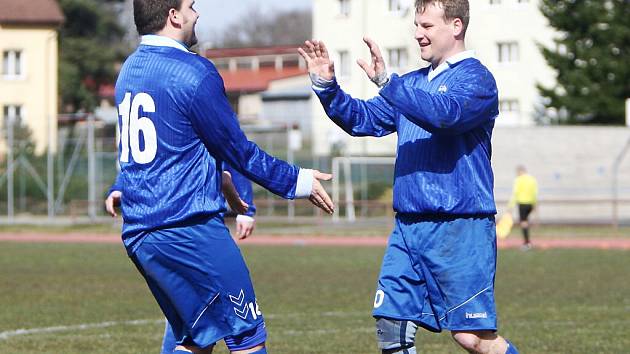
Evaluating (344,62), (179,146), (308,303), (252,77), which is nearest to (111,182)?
(344,62)

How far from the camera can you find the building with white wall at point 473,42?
195ft

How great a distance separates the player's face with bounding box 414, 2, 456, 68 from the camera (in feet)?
22.0

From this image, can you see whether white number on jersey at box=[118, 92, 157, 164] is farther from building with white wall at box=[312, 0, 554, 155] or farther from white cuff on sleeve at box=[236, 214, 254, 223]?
building with white wall at box=[312, 0, 554, 155]

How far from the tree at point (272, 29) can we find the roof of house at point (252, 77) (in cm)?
1155

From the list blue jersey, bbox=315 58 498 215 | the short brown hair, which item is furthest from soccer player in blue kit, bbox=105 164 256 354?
the short brown hair

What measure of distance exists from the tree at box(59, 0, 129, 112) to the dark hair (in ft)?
213

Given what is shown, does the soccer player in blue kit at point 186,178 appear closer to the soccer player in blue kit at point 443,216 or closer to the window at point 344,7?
the soccer player in blue kit at point 443,216

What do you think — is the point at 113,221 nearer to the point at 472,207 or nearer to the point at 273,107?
the point at 472,207

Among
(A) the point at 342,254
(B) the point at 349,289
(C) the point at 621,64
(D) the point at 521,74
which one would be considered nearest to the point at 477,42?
(D) the point at 521,74

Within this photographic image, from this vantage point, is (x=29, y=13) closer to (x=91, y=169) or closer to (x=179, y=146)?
(x=91, y=169)

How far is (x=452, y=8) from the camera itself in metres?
6.70

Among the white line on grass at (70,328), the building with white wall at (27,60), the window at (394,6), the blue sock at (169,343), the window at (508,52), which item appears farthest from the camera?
the window at (508,52)

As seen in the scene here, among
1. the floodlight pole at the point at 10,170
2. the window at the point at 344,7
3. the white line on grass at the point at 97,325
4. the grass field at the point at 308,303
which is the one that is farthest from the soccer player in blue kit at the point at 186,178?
the window at the point at 344,7

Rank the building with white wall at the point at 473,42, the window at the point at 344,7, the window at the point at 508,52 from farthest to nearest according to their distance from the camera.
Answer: the window at the point at 344,7 → the window at the point at 508,52 → the building with white wall at the point at 473,42
